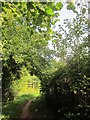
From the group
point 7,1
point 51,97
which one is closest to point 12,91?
point 51,97

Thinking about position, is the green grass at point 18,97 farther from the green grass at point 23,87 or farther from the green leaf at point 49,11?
the green leaf at point 49,11

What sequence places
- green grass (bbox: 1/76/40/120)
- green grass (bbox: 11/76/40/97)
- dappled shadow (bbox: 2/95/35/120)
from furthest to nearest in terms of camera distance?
green grass (bbox: 11/76/40/97)
green grass (bbox: 1/76/40/120)
dappled shadow (bbox: 2/95/35/120)

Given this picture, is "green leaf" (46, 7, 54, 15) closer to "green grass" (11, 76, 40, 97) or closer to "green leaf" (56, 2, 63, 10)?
"green leaf" (56, 2, 63, 10)

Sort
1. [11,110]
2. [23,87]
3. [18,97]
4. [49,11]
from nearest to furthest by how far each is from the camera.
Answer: [49,11] < [11,110] < [18,97] < [23,87]

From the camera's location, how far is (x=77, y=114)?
10.6 m

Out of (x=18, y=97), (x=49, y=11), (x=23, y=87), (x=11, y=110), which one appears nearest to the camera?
(x=49, y=11)

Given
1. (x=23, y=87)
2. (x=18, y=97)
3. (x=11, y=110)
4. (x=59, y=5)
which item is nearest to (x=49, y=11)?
(x=59, y=5)

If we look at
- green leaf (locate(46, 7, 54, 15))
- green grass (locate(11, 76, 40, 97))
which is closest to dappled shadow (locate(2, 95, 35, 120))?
green grass (locate(11, 76, 40, 97))

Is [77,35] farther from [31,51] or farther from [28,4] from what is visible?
[28,4]

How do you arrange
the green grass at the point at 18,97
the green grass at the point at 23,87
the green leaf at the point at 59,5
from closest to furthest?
the green leaf at the point at 59,5
the green grass at the point at 18,97
the green grass at the point at 23,87

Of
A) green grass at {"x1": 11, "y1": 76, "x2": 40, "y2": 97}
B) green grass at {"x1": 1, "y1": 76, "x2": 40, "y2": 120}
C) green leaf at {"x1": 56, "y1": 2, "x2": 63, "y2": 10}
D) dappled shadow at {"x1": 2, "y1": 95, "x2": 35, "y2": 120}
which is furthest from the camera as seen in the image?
green grass at {"x1": 11, "y1": 76, "x2": 40, "y2": 97}

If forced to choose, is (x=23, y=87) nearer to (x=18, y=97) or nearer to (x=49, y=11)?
(x=18, y=97)

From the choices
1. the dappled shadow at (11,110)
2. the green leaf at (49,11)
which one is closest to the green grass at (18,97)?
the dappled shadow at (11,110)

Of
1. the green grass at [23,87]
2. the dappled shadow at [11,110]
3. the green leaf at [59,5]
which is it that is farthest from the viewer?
the green grass at [23,87]
